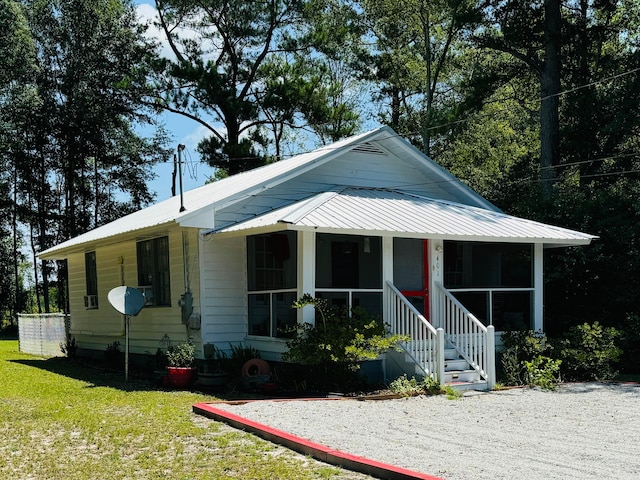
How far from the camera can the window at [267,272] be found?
13.9 m

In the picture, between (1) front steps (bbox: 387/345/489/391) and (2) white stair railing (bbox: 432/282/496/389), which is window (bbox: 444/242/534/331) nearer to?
A: (2) white stair railing (bbox: 432/282/496/389)

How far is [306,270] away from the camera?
1237 cm

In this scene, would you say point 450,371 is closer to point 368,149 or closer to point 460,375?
point 460,375

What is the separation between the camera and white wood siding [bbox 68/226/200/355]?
14.2m

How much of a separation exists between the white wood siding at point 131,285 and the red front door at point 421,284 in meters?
4.11

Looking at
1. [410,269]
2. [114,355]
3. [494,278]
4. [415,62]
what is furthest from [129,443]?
[415,62]

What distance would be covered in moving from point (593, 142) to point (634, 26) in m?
5.29

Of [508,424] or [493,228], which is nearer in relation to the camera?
[508,424]

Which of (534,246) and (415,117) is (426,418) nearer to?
(534,246)

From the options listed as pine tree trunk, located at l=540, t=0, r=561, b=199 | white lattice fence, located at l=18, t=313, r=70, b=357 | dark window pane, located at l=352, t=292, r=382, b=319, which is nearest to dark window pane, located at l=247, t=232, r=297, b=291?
dark window pane, located at l=352, t=292, r=382, b=319

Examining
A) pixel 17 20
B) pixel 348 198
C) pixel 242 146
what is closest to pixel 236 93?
pixel 242 146

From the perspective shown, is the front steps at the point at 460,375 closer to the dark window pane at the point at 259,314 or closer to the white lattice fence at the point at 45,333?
the dark window pane at the point at 259,314

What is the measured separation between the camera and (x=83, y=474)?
682 centimetres

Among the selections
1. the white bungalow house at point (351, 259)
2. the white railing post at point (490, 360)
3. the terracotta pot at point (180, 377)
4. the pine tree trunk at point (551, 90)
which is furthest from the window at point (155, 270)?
the pine tree trunk at point (551, 90)
